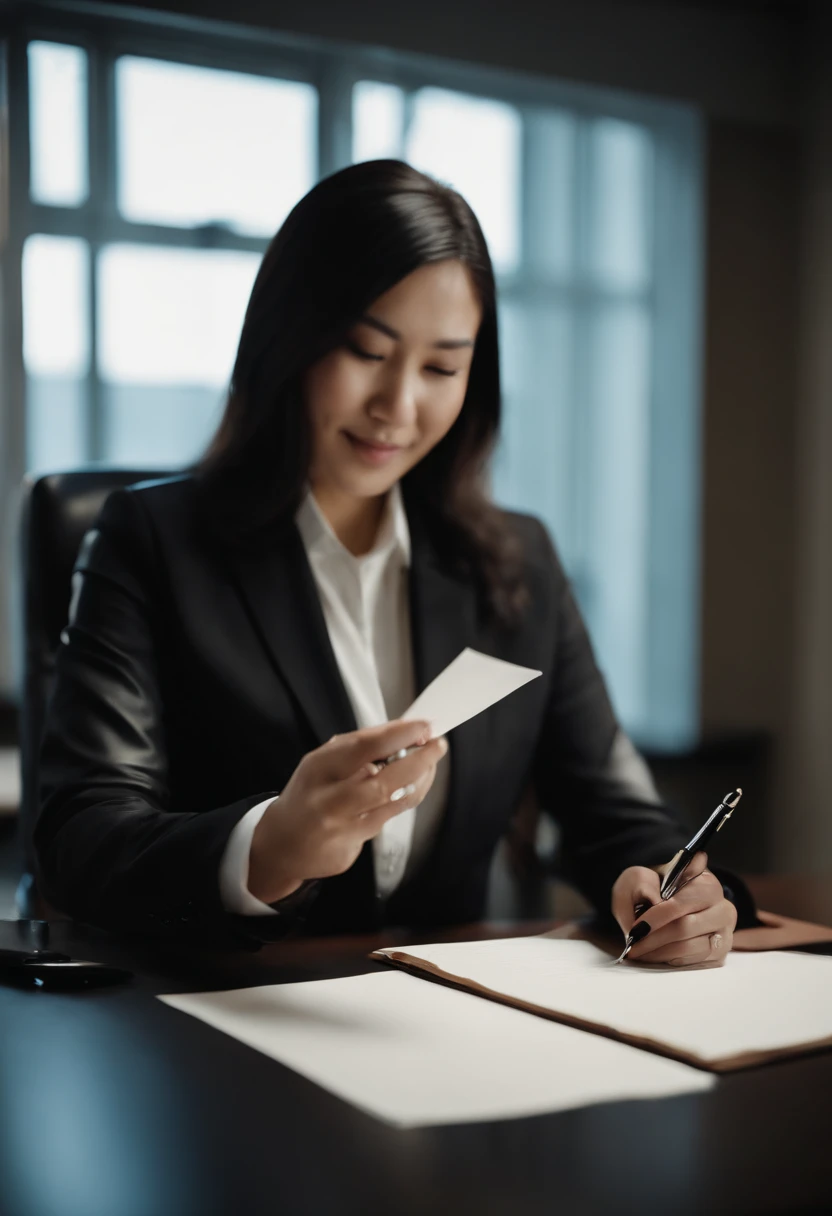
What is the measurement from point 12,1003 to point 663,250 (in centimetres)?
447

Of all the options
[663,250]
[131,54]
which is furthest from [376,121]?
[663,250]

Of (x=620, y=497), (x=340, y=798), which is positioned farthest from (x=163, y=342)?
(x=340, y=798)

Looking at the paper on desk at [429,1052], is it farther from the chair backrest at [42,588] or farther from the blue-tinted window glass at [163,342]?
the blue-tinted window glass at [163,342]

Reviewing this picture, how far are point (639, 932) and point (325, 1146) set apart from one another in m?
Result: 0.51

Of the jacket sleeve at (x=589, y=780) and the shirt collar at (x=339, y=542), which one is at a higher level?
the shirt collar at (x=339, y=542)

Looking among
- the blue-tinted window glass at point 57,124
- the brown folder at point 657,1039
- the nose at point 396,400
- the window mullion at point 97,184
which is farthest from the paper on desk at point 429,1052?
the blue-tinted window glass at point 57,124

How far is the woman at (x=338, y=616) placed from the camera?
1.42 metres

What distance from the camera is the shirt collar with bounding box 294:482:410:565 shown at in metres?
1.61

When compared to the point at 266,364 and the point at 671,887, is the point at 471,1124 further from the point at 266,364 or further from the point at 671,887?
the point at 266,364

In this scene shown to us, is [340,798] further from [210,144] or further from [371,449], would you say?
[210,144]

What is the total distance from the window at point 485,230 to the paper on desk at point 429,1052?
2.68m

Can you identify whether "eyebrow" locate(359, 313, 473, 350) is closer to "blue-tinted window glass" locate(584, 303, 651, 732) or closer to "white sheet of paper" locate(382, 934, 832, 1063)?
"white sheet of paper" locate(382, 934, 832, 1063)

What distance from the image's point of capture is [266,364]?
5.03ft

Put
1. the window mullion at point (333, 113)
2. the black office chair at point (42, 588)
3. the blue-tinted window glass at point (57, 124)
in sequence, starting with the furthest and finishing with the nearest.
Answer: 1. the window mullion at point (333, 113)
2. the blue-tinted window glass at point (57, 124)
3. the black office chair at point (42, 588)
